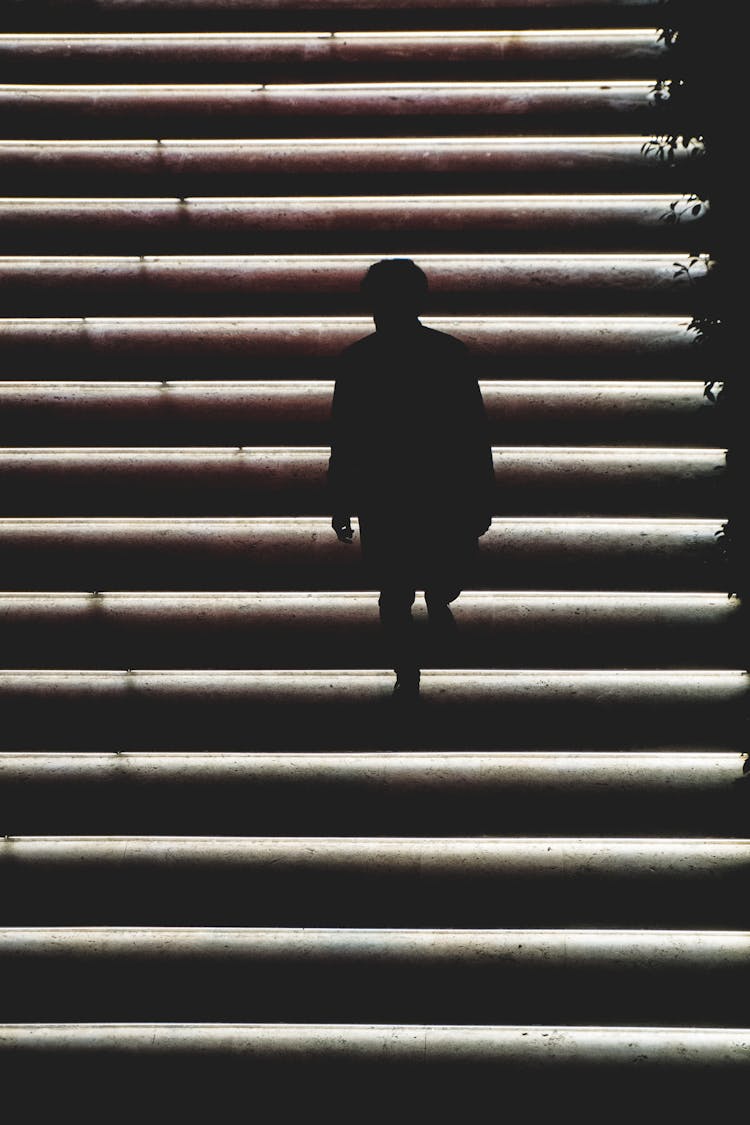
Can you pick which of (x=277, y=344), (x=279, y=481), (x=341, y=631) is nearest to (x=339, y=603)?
(x=341, y=631)

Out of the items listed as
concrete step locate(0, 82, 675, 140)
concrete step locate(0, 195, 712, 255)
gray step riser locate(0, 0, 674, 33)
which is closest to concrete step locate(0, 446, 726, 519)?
concrete step locate(0, 195, 712, 255)

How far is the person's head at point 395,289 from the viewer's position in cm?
169

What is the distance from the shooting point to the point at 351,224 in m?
2.76

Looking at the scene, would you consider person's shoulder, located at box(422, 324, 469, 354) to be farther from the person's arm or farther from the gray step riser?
the gray step riser

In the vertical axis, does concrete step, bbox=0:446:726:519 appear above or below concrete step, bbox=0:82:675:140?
below

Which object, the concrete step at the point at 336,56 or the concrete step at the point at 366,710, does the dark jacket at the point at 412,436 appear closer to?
the concrete step at the point at 366,710

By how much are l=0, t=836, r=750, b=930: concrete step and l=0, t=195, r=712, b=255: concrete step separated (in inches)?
87.7

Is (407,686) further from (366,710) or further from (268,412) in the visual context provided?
(268,412)

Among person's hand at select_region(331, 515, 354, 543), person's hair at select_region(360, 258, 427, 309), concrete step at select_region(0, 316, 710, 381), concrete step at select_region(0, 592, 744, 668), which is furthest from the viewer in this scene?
concrete step at select_region(0, 316, 710, 381)

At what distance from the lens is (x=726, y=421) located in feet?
7.95

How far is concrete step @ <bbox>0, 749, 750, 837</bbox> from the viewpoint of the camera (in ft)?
7.26

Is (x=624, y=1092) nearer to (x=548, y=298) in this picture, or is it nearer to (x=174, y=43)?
(x=548, y=298)

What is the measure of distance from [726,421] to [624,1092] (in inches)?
84.2

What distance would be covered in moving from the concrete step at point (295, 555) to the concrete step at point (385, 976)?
1.13 meters
